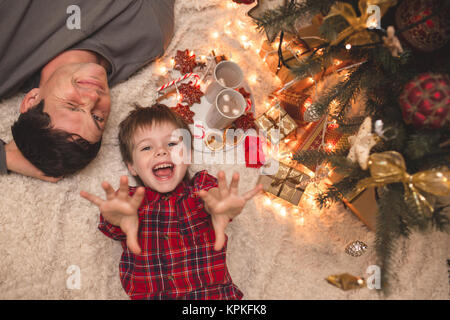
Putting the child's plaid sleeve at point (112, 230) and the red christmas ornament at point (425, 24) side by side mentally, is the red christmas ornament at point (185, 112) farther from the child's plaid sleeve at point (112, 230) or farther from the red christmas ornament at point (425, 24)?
the red christmas ornament at point (425, 24)

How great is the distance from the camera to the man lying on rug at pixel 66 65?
3.33 ft

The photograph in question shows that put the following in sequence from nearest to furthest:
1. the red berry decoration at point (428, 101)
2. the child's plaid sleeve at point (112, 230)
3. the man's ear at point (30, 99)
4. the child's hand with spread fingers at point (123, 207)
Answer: the red berry decoration at point (428, 101), the child's hand with spread fingers at point (123, 207), the child's plaid sleeve at point (112, 230), the man's ear at point (30, 99)

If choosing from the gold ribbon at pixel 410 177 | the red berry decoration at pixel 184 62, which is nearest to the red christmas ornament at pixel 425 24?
the gold ribbon at pixel 410 177

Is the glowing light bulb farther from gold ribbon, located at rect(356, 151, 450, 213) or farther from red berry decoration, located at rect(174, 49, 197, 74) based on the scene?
gold ribbon, located at rect(356, 151, 450, 213)

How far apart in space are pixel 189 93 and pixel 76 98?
45 centimetres

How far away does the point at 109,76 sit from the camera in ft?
4.08

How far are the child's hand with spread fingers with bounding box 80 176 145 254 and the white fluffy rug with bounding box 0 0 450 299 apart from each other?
34 centimetres

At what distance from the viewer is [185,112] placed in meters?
1.26

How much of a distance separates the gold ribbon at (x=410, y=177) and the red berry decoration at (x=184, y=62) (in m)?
0.90

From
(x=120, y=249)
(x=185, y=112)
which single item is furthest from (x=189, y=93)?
(x=120, y=249)

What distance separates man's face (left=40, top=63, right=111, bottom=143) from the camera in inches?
39.7

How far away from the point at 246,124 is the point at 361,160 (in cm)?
62

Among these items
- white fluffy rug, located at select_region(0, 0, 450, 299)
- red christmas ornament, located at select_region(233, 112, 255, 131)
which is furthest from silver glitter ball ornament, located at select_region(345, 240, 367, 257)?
red christmas ornament, located at select_region(233, 112, 255, 131)

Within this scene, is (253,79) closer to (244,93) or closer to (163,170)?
(244,93)
